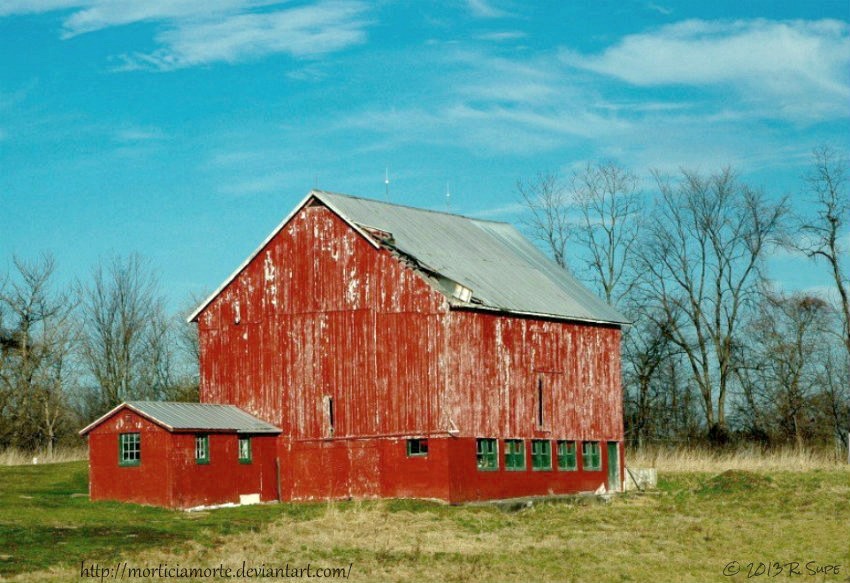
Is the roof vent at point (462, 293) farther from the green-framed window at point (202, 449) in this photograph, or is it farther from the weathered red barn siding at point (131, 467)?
the weathered red barn siding at point (131, 467)

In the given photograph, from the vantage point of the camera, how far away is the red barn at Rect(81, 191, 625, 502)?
40594mm

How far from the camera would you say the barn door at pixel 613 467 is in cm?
4847

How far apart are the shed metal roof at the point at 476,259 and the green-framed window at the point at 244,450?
5.18 m

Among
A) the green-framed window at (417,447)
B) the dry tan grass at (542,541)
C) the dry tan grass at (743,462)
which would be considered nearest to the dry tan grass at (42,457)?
the green-framed window at (417,447)

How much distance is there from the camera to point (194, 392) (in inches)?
2872

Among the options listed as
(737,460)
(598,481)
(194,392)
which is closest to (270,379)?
(598,481)

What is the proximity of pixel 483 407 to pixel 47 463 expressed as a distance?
2244cm

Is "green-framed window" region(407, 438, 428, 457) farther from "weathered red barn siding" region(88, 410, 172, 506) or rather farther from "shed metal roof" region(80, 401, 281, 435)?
"weathered red barn siding" region(88, 410, 172, 506)

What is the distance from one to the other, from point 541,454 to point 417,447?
5686 millimetres

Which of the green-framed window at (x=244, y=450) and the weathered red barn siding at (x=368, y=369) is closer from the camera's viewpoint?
the weathered red barn siding at (x=368, y=369)

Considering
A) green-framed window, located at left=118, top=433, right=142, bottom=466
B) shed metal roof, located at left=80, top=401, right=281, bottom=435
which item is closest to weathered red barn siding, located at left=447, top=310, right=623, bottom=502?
shed metal roof, located at left=80, top=401, right=281, bottom=435

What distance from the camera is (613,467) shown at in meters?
48.7

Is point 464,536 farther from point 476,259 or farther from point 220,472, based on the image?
point 476,259

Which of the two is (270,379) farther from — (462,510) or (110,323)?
(110,323)
